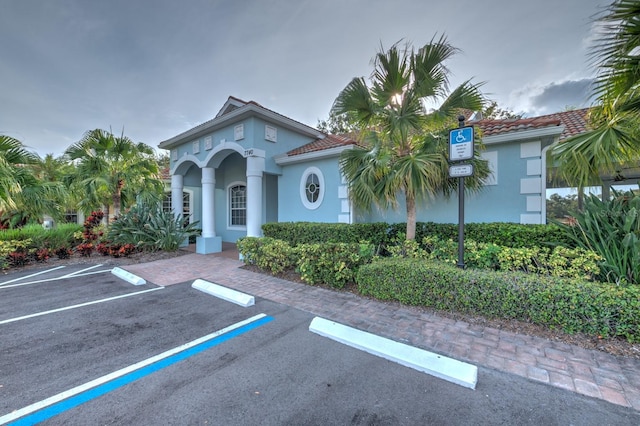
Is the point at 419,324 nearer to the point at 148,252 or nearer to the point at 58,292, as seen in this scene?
the point at 58,292

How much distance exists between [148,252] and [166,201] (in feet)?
17.7

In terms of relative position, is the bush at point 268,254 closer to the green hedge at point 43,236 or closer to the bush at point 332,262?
the bush at point 332,262

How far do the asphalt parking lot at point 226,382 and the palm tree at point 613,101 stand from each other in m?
4.06

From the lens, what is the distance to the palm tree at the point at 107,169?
941cm

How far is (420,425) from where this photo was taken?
78.5 inches

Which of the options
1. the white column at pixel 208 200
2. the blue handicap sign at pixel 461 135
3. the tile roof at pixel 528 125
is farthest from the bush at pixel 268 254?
the tile roof at pixel 528 125

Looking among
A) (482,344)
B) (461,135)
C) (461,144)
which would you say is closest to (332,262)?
(482,344)

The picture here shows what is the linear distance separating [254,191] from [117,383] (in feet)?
21.8

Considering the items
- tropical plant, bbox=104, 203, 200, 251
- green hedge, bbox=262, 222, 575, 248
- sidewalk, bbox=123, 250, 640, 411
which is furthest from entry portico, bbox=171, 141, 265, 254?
sidewalk, bbox=123, 250, 640, 411

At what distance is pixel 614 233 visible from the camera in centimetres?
412

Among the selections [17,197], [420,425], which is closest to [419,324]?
[420,425]

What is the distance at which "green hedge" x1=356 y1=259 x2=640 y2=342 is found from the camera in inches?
124

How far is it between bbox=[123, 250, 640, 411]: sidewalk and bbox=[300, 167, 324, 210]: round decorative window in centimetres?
376

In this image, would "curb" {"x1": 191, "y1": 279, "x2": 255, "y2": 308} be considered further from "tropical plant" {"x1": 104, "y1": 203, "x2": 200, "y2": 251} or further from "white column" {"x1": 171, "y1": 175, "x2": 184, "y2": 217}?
"white column" {"x1": 171, "y1": 175, "x2": 184, "y2": 217}
